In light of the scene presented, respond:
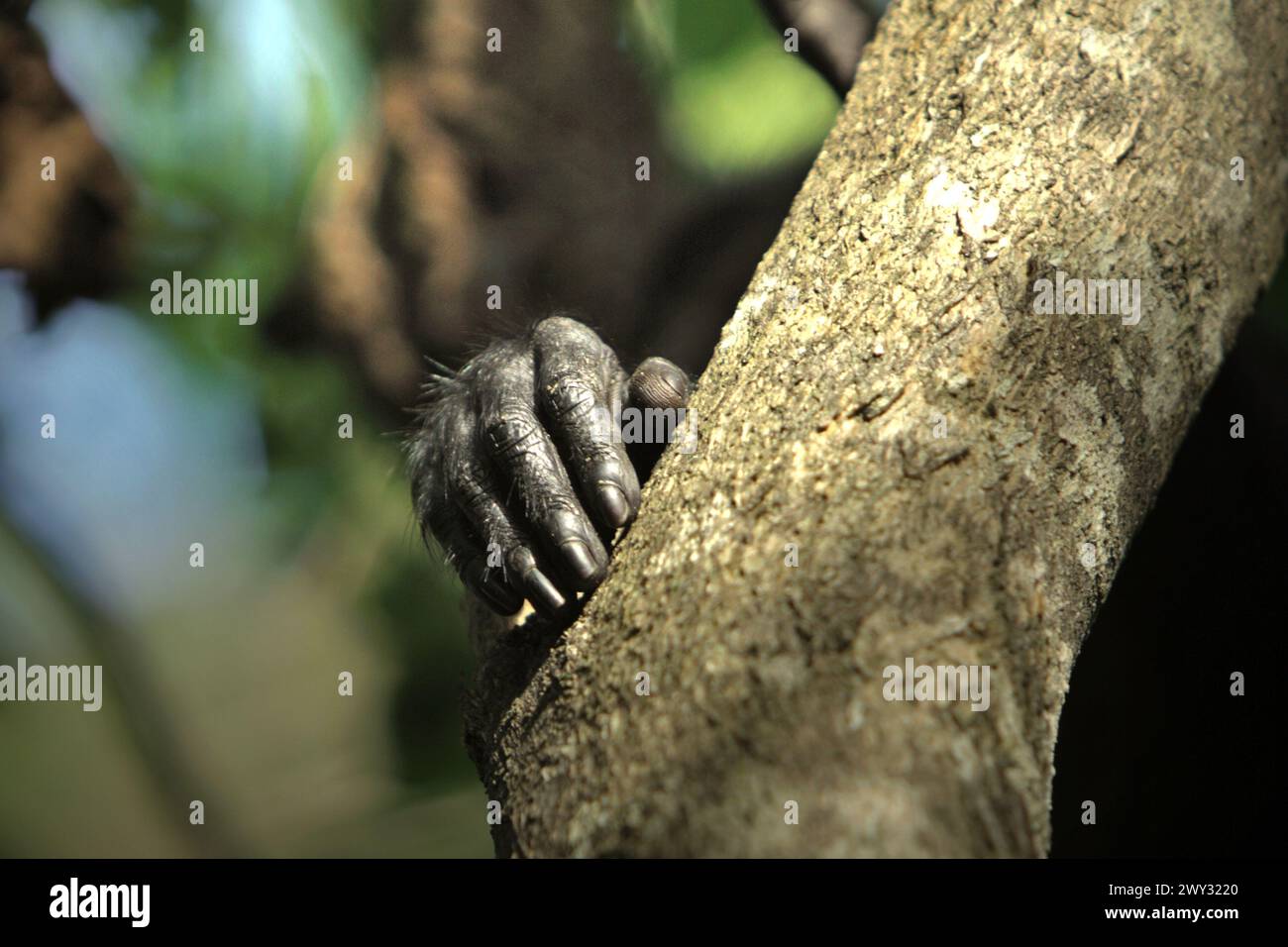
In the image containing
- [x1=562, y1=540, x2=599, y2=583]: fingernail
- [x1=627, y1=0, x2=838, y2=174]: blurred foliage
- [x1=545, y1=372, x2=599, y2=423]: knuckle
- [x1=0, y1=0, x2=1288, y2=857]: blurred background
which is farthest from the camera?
[x1=627, y1=0, x2=838, y2=174]: blurred foliage

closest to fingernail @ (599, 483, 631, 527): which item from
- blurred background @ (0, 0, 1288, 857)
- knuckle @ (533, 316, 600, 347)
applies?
knuckle @ (533, 316, 600, 347)

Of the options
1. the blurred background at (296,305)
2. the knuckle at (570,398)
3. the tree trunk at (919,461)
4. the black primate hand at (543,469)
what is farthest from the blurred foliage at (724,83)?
the knuckle at (570,398)

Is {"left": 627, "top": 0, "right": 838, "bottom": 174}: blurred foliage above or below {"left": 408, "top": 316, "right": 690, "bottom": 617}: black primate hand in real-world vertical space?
above

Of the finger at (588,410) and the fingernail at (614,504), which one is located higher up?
the finger at (588,410)

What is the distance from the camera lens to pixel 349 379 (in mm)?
2117

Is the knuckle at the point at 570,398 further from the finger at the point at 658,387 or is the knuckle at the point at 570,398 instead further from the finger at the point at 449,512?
the finger at the point at 449,512

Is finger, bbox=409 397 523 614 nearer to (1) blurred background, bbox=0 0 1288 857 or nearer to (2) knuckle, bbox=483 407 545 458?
(2) knuckle, bbox=483 407 545 458

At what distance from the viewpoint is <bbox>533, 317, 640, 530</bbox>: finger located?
77 cm

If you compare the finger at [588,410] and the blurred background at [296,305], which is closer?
the finger at [588,410]

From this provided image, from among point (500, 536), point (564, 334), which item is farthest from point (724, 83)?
point (500, 536)

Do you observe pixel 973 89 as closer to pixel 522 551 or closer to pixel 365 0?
pixel 522 551

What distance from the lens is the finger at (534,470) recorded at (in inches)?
28.9

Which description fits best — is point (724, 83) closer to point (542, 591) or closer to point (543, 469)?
point (543, 469)
